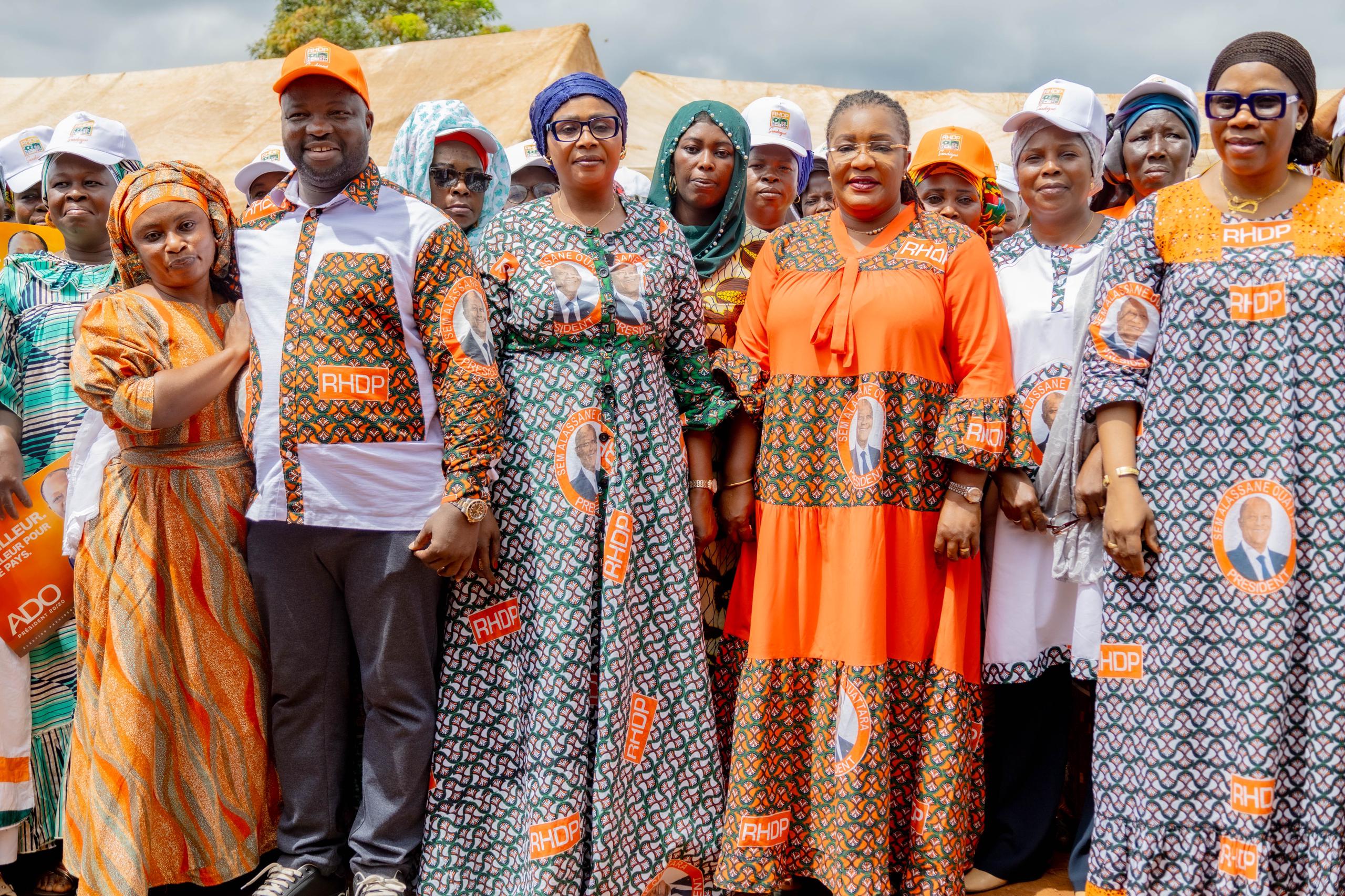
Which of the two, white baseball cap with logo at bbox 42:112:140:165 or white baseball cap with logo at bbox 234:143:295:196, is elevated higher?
white baseball cap with logo at bbox 234:143:295:196

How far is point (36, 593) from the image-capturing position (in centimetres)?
358

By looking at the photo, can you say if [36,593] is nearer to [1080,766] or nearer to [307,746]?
[307,746]

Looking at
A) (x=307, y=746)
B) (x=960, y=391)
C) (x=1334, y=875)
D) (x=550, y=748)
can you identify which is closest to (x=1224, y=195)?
(x=960, y=391)

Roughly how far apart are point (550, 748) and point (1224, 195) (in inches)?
98.0

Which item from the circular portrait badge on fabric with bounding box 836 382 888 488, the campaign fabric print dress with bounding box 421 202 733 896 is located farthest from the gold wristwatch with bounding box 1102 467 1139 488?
the campaign fabric print dress with bounding box 421 202 733 896

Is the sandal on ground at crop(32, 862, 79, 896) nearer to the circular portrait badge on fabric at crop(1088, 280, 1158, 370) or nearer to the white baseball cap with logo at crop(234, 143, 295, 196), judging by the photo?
the white baseball cap with logo at crop(234, 143, 295, 196)

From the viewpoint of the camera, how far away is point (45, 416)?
3.73m

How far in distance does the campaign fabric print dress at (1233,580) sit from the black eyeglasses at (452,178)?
96.6 inches

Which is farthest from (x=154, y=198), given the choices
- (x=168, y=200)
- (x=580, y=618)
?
(x=580, y=618)

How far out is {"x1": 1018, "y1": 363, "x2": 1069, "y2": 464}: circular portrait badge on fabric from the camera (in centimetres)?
351

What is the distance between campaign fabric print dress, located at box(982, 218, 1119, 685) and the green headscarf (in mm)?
1088

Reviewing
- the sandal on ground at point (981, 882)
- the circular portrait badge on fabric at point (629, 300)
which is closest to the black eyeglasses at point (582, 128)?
the circular portrait badge on fabric at point (629, 300)

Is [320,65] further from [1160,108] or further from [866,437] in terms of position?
[1160,108]

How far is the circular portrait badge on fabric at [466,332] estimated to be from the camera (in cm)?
320
